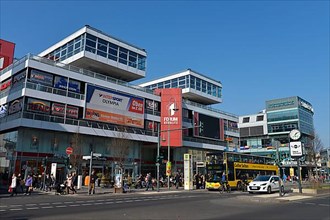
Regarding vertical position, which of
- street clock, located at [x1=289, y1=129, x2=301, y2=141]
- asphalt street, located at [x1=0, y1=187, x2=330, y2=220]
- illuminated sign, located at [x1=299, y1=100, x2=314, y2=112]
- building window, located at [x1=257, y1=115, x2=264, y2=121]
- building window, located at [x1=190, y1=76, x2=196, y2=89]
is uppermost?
illuminated sign, located at [x1=299, y1=100, x2=314, y2=112]

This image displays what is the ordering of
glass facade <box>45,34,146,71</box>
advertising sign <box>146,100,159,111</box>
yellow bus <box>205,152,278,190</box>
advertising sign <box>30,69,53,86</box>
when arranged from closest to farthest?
1. yellow bus <box>205,152,278,190</box>
2. advertising sign <box>30,69,53,86</box>
3. glass facade <box>45,34,146,71</box>
4. advertising sign <box>146,100,159,111</box>

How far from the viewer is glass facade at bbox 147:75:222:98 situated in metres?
65.4

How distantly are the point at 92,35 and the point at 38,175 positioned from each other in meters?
22.2

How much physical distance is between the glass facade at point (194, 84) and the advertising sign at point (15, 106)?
Result: 35.3m

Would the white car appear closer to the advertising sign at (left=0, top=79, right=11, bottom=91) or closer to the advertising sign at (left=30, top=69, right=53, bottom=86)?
the advertising sign at (left=30, top=69, right=53, bottom=86)

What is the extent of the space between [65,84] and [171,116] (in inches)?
748

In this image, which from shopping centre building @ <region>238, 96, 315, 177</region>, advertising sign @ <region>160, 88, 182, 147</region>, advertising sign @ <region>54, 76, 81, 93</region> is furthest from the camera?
shopping centre building @ <region>238, 96, 315, 177</region>

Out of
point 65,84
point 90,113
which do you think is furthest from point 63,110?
point 90,113

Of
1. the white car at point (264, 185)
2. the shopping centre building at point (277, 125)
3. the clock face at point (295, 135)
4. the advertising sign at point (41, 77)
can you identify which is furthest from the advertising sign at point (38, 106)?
the shopping centre building at point (277, 125)

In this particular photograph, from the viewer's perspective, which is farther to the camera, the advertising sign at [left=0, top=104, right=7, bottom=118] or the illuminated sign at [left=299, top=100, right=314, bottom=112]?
the illuminated sign at [left=299, top=100, right=314, bottom=112]

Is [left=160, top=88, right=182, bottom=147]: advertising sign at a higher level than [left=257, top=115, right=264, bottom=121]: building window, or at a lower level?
lower

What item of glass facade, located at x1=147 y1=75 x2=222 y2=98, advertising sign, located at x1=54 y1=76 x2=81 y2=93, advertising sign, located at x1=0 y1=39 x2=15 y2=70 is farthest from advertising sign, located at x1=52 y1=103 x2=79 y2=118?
glass facade, located at x1=147 y1=75 x2=222 y2=98

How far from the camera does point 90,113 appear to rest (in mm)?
41812

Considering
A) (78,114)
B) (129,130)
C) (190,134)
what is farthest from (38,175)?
(190,134)
